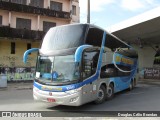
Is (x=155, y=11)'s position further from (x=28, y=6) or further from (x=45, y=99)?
(x=28, y=6)

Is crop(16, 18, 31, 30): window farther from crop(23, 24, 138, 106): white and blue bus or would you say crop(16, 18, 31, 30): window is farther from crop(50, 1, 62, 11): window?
crop(23, 24, 138, 106): white and blue bus

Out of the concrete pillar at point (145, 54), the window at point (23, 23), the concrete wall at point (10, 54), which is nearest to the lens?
the concrete wall at point (10, 54)

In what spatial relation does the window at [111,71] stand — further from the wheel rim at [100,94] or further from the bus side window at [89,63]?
the bus side window at [89,63]

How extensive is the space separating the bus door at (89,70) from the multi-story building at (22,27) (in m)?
16.8

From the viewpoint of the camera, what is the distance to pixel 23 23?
30.9m

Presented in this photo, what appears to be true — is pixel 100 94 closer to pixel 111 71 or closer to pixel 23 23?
pixel 111 71

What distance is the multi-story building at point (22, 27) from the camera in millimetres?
27370

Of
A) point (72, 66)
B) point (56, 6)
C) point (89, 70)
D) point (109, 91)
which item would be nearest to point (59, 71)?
point (72, 66)

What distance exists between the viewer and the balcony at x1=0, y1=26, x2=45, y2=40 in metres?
27.4

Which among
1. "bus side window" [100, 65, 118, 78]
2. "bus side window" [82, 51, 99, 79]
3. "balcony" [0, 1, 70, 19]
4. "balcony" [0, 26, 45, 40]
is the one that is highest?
"balcony" [0, 1, 70, 19]

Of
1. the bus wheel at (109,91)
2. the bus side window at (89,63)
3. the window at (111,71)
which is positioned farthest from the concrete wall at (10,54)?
the bus side window at (89,63)

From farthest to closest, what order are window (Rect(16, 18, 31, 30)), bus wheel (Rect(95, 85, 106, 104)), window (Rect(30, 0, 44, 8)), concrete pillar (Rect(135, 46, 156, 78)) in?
concrete pillar (Rect(135, 46, 156, 78)) < window (Rect(30, 0, 44, 8)) < window (Rect(16, 18, 31, 30)) < bus wheel (Rect(95, 85, 106, 104))

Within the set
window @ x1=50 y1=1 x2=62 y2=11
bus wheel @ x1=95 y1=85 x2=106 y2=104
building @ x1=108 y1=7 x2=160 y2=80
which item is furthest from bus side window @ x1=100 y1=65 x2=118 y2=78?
window @ x1=50 y1=1 x2=62 y2=11

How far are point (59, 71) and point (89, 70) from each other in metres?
1.42
